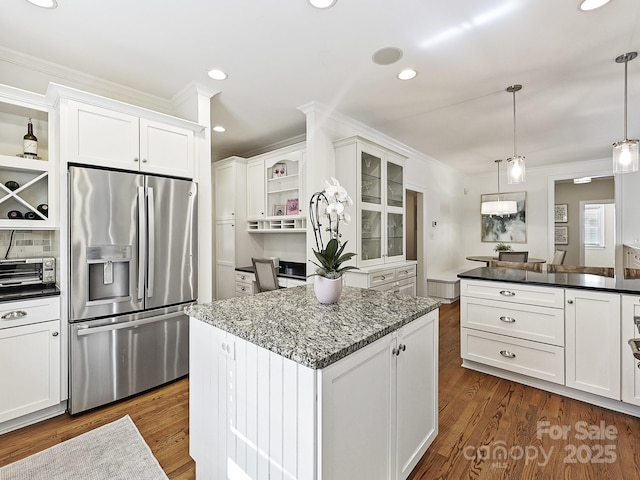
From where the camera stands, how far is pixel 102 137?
2.28 metres

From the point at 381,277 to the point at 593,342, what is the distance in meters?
1.90

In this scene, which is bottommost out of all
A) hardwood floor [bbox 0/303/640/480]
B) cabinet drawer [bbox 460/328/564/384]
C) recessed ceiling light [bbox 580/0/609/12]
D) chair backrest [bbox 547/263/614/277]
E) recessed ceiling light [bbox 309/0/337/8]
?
hardwood floor [bbox 0/303/640/480]

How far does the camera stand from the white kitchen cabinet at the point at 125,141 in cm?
217

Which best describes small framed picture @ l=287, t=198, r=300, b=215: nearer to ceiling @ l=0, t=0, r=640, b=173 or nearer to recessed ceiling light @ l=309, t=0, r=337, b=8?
ceiling @ l=0, t=0, r=640, b=173

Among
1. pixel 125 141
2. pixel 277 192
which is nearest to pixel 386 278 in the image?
pixel 277 192

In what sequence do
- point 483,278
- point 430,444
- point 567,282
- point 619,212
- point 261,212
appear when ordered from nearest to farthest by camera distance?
point 430,444 < point 567,282 < point 483,278 < point 261,212 < point 619,212

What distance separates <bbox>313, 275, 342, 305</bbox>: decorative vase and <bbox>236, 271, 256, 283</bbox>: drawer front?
7.93 ft

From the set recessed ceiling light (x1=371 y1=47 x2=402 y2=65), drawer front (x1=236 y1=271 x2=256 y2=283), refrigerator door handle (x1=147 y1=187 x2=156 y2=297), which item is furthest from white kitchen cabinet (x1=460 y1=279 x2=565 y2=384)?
refrigerator door handle (x1=147 y1=187 x2=156 y2=297)

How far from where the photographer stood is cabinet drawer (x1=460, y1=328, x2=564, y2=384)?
2393mm

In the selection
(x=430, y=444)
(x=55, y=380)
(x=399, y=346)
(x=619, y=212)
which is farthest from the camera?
(x=619, y=212)

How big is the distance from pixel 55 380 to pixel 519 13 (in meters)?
3.98

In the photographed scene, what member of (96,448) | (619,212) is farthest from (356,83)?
(619,212)

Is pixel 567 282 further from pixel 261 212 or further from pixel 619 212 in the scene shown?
pixel 619 212

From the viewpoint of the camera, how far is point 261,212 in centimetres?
432
